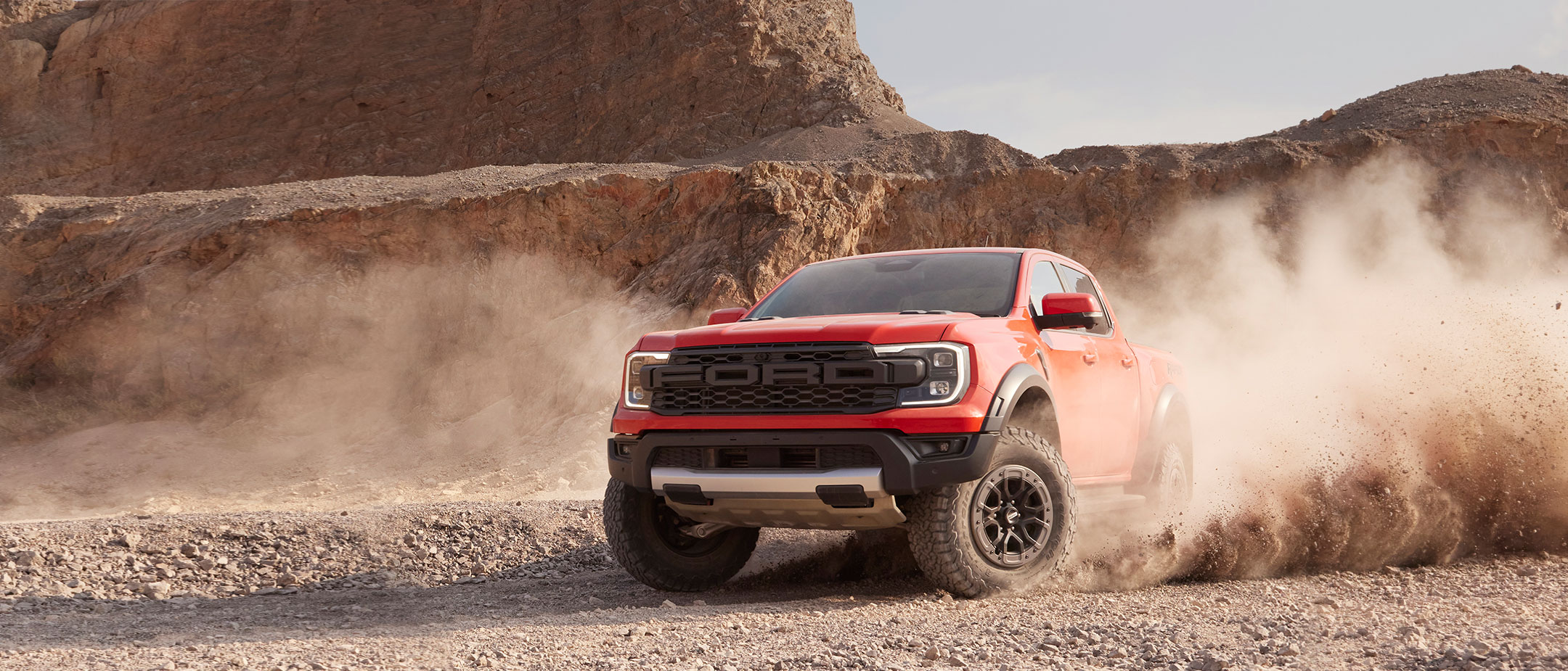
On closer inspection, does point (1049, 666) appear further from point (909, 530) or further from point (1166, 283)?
point (1166, 283)

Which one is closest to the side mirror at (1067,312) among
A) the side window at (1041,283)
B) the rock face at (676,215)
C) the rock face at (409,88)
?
the side window at (1041,283)

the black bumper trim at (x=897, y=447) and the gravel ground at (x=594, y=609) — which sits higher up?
the black bumper trim at (x=897, y=447)

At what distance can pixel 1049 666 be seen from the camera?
4.07 m

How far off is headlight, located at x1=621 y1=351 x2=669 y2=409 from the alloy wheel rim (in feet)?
5.55

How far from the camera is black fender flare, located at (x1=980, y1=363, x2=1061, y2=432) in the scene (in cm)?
541

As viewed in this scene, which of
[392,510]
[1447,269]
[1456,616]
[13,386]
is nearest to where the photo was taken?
[1456,616]

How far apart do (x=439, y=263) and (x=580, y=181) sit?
3.30 meters

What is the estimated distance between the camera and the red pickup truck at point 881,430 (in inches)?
209

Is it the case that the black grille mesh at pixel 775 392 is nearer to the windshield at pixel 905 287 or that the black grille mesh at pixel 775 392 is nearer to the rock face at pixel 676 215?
the windshield at pixel 905 287

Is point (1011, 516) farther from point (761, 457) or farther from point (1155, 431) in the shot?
point (1155, 431)

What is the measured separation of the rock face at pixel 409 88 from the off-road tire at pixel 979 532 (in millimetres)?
27132

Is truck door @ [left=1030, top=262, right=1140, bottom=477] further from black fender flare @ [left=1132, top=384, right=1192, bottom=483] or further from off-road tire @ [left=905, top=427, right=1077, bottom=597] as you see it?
off-road tire @ [left=905, top=427, right=1077, bottom=597]

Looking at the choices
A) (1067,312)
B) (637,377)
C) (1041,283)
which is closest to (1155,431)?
(1041,283)

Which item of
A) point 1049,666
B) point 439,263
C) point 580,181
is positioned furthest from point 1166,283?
point 1049,666
